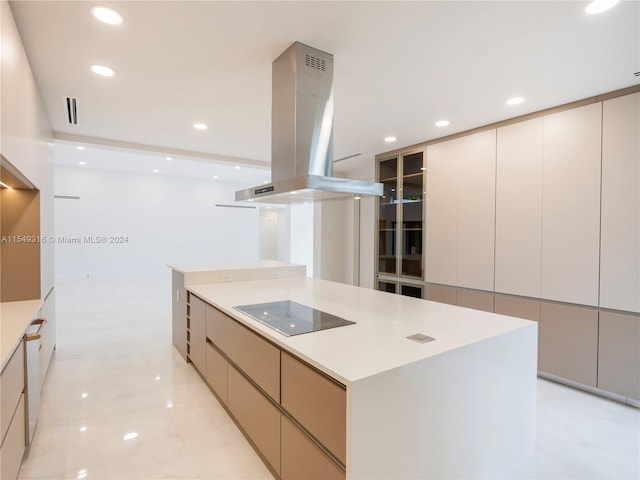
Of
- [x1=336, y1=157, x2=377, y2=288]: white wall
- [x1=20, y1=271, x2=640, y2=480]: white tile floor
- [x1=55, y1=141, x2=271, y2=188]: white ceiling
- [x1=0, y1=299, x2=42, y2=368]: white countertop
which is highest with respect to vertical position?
[x1=55, y1=141, x2=271, y2=188]: white ceiling

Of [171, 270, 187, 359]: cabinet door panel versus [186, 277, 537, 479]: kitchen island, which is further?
[171, 270, 187, 359]: cabinet door panel

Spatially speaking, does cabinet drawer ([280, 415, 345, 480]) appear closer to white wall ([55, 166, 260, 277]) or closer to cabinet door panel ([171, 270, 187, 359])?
cabinet door panel ([171, 270, 187, 359])

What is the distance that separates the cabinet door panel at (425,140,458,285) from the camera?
13.2 ft

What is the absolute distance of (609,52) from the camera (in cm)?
218

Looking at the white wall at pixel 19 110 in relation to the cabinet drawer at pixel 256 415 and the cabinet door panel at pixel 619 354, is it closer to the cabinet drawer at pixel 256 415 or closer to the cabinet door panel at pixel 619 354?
the cabinet drawer at pixel 256 415

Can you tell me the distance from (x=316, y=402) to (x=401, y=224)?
374 centimetres

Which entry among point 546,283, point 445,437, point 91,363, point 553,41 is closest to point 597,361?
point 546,283

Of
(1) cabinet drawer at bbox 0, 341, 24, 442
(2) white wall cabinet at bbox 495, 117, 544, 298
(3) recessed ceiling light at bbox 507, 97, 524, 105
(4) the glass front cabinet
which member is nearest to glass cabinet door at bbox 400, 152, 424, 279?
(4) the glass front cabinet

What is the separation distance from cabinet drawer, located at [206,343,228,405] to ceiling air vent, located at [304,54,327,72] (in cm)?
211

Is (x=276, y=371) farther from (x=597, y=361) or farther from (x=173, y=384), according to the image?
(x=597, y=361)

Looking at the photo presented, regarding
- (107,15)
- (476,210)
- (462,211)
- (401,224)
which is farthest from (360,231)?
(107,15)

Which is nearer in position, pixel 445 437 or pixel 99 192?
pixel 445 437

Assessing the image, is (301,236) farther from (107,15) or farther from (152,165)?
(107,15)

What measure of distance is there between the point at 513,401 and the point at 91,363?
3.68 metres
